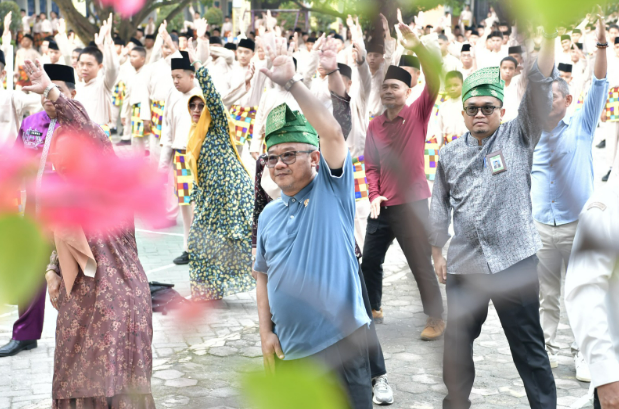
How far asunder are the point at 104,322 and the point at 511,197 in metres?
1.59

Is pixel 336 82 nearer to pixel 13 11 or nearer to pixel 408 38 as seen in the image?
pixel 13 11

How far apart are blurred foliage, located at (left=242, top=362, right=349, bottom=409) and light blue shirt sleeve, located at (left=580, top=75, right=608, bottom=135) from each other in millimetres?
2805

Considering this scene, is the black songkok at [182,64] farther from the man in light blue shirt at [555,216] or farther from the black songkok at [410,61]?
the black songkok at [410,61]

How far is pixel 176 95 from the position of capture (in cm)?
575

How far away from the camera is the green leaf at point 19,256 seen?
0.36 metres

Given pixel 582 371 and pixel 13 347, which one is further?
pixel 13 347

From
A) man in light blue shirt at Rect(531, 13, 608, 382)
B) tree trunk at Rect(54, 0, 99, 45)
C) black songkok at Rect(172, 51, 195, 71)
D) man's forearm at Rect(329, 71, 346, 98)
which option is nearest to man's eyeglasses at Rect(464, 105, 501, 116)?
man in light blue shirt at Rect(531, 13, 608, 382)

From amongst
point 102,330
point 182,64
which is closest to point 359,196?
point 182,64

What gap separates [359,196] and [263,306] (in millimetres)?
2956

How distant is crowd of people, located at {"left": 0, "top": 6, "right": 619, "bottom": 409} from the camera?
0.58 m

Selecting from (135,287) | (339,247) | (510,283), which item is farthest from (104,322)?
(510,283)

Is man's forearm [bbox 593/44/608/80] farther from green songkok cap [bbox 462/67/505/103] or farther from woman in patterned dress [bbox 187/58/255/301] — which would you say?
woman in patterned dress [bbox 187/58/255/301]

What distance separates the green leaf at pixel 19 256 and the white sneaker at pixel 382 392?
320cm

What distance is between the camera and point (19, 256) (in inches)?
14.7
